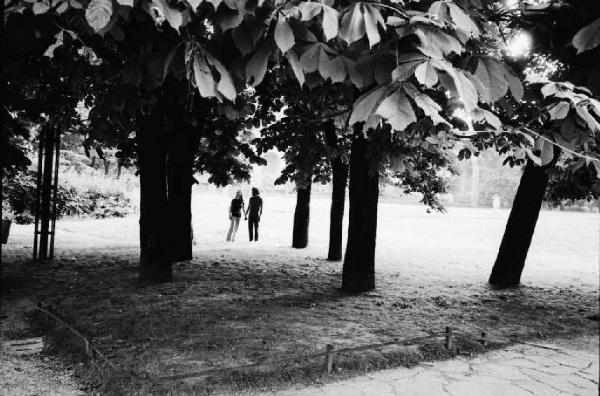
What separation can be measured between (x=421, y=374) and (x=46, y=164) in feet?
29.1

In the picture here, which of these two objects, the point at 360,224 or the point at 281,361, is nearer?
the point at 281,361

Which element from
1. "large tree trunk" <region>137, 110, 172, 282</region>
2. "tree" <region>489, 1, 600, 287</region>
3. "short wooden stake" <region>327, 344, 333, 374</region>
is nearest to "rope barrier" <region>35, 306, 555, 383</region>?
"short wooden stake" <region>327, 344, 333, 374</region>

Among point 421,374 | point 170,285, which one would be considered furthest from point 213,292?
point 421,374

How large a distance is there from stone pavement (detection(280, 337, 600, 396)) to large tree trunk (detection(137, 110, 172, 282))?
476cm

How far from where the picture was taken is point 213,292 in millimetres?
7762

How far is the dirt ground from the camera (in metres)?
4.86

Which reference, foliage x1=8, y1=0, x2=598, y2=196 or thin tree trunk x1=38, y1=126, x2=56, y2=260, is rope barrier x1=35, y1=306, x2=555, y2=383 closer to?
foliage x1=8, y1=0, x2=598, y2=196

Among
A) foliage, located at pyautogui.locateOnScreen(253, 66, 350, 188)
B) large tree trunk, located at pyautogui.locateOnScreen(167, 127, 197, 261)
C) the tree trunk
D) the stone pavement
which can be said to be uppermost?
foliage, located at pyautogui.locateOnScreen(253, 66, 350, 188)

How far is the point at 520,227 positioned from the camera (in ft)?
31.4

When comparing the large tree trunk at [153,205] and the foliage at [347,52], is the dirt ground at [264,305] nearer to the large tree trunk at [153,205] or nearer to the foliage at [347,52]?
the large tree trunk at [153,205]

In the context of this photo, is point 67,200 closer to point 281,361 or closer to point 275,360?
point 275,360

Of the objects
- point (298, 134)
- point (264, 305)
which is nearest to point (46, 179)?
point (298, 134)

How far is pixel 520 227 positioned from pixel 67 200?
66.7 ft

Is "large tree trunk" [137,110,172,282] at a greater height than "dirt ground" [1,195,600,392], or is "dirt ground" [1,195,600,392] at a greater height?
"large tree trunk" [137,110,172,282]
